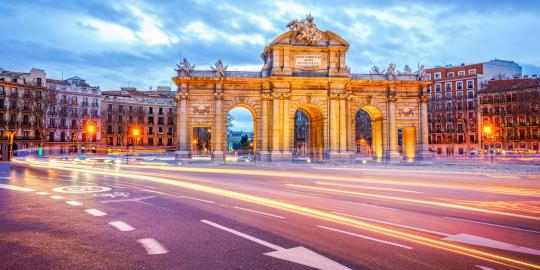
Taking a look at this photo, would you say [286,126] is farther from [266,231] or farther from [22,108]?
[22,108]

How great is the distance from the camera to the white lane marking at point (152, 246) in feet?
19.8

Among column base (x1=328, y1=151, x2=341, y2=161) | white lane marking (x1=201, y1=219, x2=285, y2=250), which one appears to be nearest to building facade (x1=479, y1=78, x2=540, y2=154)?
column base (x1=328, y1=151, x2=341, y2=161)

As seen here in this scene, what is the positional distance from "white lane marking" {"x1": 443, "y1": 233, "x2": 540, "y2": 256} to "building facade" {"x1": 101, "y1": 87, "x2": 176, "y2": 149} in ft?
258

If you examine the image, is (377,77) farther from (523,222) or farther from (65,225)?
(65,225)

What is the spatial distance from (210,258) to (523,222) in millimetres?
7609

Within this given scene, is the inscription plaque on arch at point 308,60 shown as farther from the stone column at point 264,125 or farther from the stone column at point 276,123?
the stone column at point 264,125

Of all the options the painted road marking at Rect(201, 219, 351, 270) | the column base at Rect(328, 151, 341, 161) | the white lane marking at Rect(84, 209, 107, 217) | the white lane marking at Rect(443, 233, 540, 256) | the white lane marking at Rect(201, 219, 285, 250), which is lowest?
the white lane marking at Rect(443, 233, 540, 256)

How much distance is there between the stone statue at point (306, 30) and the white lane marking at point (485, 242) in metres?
35.1

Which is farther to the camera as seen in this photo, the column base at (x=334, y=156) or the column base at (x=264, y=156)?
the column base at (x=264, y=156)

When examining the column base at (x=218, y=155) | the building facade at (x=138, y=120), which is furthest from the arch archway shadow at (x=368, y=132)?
the building facade at (x=138, y=120)

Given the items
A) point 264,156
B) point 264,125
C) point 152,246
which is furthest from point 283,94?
point 152,246

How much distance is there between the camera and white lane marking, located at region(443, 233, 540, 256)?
6.24m

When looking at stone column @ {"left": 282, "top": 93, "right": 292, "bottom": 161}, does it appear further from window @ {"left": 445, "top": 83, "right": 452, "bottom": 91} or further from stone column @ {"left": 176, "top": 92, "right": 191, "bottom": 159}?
window @ {"left": 445, "top": 83, "right": 452, "bottom": 91}

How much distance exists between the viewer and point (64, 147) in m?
74.1
